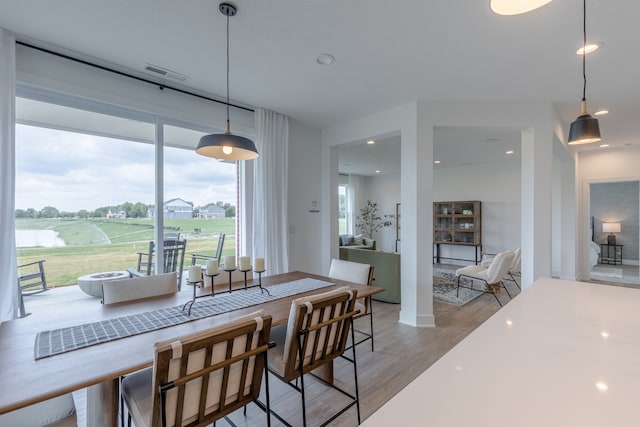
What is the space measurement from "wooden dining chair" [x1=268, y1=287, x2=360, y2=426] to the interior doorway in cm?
814

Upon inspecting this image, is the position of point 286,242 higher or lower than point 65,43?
lower

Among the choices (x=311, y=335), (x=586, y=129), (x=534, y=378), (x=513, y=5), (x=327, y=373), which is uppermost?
(x=513, y=5)

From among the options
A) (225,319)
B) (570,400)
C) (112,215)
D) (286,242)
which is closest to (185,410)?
(225,319)

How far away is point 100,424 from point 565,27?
3.70m

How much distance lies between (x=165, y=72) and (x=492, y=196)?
7165mm

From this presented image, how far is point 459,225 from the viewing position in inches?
286

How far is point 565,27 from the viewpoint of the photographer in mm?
2023

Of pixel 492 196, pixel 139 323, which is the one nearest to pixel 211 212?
pixel 139 323

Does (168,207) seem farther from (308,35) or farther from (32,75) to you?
(308,35)

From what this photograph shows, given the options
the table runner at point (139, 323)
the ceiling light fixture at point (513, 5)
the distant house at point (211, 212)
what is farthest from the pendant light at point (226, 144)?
the ceiling light fixture at point (513, 5)

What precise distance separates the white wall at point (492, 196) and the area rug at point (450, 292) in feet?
6.35

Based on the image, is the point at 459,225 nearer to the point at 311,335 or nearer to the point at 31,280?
the point at 311,335

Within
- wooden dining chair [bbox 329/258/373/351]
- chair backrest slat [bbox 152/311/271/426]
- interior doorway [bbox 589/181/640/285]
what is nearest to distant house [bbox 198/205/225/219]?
wooden dining chair [bbox 329/258/373/351]

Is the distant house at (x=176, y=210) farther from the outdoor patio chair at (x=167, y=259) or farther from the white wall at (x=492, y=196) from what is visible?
the white wall at (x=492, y=196)
